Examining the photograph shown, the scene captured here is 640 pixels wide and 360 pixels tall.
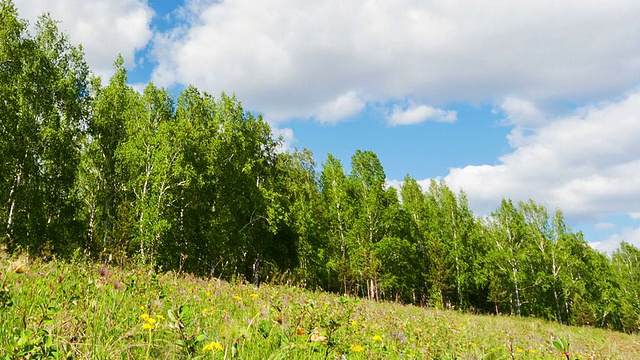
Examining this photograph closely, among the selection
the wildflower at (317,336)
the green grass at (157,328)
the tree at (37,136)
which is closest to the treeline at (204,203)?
the tree at (37,136)

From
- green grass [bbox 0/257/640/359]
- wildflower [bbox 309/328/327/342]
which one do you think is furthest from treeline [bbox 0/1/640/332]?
wildflower [bbox 309/328/327/342]

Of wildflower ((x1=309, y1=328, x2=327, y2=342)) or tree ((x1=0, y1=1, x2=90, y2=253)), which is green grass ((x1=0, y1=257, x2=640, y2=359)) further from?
tree ((x1=0, y1=1, x2=90, y2=253))

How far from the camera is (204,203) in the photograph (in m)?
26.0

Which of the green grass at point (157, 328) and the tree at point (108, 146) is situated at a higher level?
the tree at point (108, 146)

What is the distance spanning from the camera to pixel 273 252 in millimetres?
29656

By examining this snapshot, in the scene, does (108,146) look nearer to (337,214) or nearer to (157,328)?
(337,214)

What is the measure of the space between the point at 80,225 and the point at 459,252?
3225cm

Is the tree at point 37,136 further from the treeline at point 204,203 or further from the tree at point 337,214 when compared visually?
the tree at point 337,214

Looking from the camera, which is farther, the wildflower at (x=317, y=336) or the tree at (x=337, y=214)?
the tree at (x=337, y=214)

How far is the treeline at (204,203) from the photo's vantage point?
66.3 feet

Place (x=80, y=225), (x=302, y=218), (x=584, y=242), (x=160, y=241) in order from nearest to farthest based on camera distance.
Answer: (x=160, y=241) → (x=80, y=225) → (x=302, y=218) → (x=584, y=242)

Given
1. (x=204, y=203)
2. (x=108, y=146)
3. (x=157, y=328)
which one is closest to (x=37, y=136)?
(x=108, y=146)

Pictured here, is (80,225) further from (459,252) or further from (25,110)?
(459,252)

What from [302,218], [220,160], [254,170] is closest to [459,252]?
[302,218]
